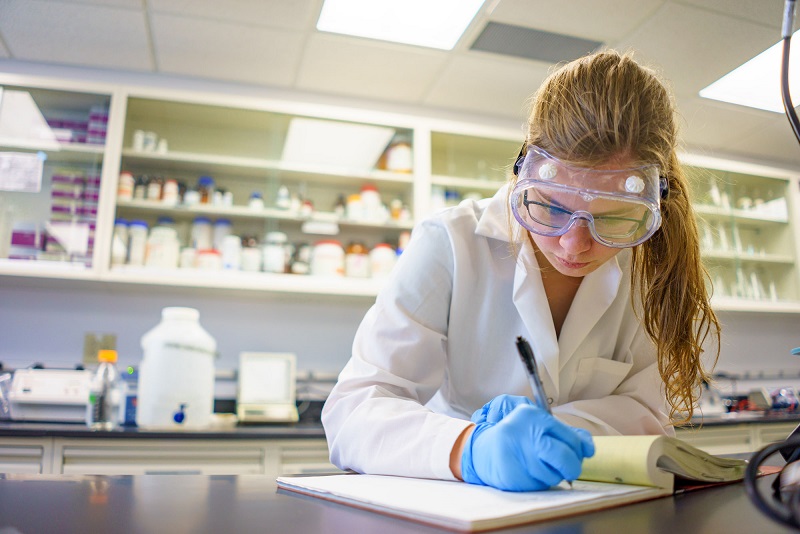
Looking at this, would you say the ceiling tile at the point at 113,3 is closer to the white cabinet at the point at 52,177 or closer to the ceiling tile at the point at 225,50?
the ceiling tile at the point at 225,50

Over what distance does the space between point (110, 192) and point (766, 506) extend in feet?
8.82

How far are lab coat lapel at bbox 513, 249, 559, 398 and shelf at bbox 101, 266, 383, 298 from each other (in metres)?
1.79

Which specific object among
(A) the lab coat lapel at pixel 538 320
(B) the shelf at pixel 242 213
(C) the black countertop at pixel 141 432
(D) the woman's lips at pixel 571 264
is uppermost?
(B) the shelf at pixel 242 213

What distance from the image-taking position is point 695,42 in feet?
8.86

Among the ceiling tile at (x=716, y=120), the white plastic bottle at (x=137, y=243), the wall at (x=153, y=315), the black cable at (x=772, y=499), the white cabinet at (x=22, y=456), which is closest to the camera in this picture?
the black cable at (x=772, y=499)

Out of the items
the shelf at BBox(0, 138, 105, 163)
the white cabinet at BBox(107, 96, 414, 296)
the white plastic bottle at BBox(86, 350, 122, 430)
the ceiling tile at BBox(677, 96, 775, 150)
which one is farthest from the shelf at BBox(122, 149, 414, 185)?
the ceiling tile at BBox(677, 96, 775, 150)

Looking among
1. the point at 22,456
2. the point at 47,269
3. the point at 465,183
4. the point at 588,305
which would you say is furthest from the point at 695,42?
the point at 22,456

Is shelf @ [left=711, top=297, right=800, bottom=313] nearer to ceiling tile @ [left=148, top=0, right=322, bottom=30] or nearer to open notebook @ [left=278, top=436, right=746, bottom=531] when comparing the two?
ceiling tile @ [left=148, top=0, right=322, bottom=30]

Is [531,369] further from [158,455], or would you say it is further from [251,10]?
[251,10]

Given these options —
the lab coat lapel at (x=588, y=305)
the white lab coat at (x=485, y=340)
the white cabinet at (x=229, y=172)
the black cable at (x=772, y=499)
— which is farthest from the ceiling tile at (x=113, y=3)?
the black cable at (x=772, y=499)

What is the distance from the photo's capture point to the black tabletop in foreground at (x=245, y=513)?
1.74 ft

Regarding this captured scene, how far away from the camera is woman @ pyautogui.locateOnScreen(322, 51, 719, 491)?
2.82 feet

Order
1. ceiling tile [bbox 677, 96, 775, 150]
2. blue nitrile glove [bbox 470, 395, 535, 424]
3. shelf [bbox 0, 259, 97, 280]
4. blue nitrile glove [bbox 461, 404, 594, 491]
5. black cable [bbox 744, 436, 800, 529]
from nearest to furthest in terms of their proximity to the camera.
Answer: black cable [bbox 744, 436, 800, 529] → blue nitrile glove [bbox 461, 404, 594, 491] → blue nitrile glove [bbox 470, 395, 535, 424] → shelf [bbox 0, 259, 97, 280] → ceiling tile [bbox 677, 96, 775, 150]

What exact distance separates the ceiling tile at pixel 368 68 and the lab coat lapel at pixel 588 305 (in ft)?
6.19
